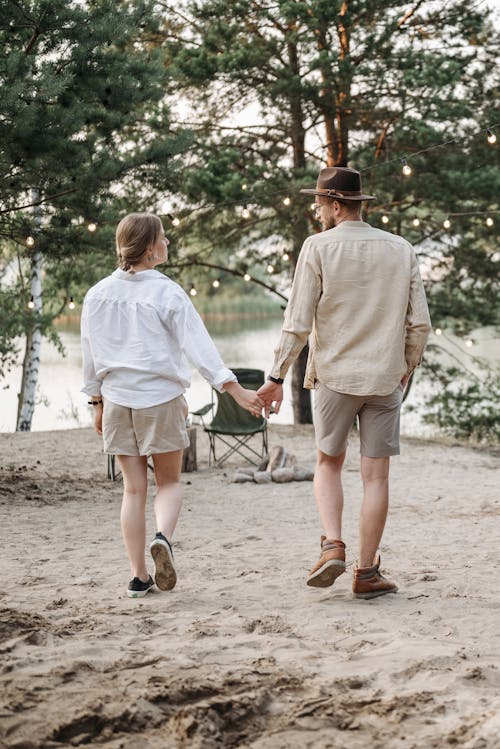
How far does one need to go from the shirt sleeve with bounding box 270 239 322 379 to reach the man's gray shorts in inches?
8.0

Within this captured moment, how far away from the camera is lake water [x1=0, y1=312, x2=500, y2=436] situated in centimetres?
1383

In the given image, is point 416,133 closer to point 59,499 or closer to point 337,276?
point 59,499

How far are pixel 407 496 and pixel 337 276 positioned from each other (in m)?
3.55

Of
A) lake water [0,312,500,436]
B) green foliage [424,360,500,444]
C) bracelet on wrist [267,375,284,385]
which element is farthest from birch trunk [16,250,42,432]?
bracelet on wrist [267,375,284,385]

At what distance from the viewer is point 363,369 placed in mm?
3309

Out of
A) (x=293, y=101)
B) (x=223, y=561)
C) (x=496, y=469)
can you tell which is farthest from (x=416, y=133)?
(x=223, y=561)

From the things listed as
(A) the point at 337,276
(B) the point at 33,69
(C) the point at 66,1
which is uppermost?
(C) the point at 66,1

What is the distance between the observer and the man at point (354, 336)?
3.32 m

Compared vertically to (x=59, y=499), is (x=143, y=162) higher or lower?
higher

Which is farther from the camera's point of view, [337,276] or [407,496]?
[407,496]

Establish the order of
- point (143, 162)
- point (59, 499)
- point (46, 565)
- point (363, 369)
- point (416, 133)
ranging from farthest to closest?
point (416, 133), point (143, 162), point (59, 499), point (46, 565), point (363, 369)

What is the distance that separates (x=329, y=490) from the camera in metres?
3.49

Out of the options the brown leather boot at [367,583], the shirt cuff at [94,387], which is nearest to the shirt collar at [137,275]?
the shirt cuff at [94,387]

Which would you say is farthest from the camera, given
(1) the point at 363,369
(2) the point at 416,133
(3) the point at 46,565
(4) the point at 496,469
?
(2) the point at 416,133
